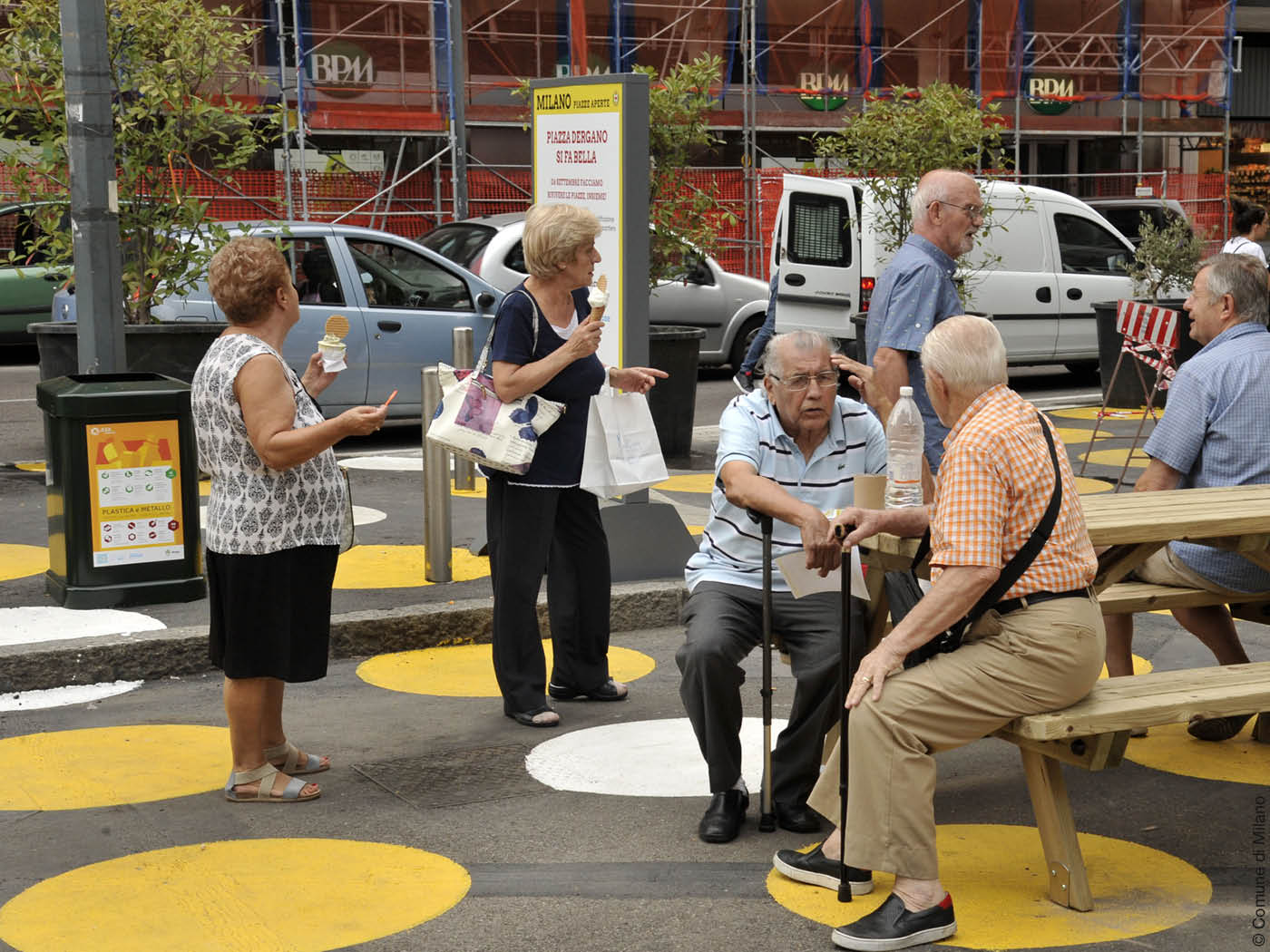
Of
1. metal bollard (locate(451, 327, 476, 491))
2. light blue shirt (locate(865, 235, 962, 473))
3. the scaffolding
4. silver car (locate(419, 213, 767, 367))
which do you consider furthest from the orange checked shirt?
the scaffolding

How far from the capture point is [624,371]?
608 centimetres

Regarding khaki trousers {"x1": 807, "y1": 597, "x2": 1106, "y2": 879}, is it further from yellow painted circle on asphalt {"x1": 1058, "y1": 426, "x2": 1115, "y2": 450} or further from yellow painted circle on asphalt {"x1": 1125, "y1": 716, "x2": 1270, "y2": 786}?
yellow painted circle on asphalt {"x1": 1058, "y1": 426, "x2": 1115, "y2": 450}

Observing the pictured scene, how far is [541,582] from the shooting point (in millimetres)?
5879

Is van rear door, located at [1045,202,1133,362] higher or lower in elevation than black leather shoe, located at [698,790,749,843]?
higher

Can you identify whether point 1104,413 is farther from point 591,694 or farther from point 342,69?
point 342,69

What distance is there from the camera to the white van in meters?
14.6

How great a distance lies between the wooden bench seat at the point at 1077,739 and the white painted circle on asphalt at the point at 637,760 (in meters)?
1.13

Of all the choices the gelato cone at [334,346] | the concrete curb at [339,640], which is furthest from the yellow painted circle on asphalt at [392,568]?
the gelato cone at [334,346]

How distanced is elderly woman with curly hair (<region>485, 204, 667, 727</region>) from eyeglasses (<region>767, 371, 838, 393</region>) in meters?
1.02

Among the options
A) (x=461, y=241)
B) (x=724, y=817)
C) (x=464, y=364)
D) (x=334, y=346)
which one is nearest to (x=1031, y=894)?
(x=724, y=817)

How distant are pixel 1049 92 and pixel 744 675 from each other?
23517 millimetres

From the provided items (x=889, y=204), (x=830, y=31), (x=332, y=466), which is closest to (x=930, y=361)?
(x=332, y=466)

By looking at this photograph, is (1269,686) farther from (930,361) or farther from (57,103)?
(57,103)

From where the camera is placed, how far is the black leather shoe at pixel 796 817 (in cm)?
468
